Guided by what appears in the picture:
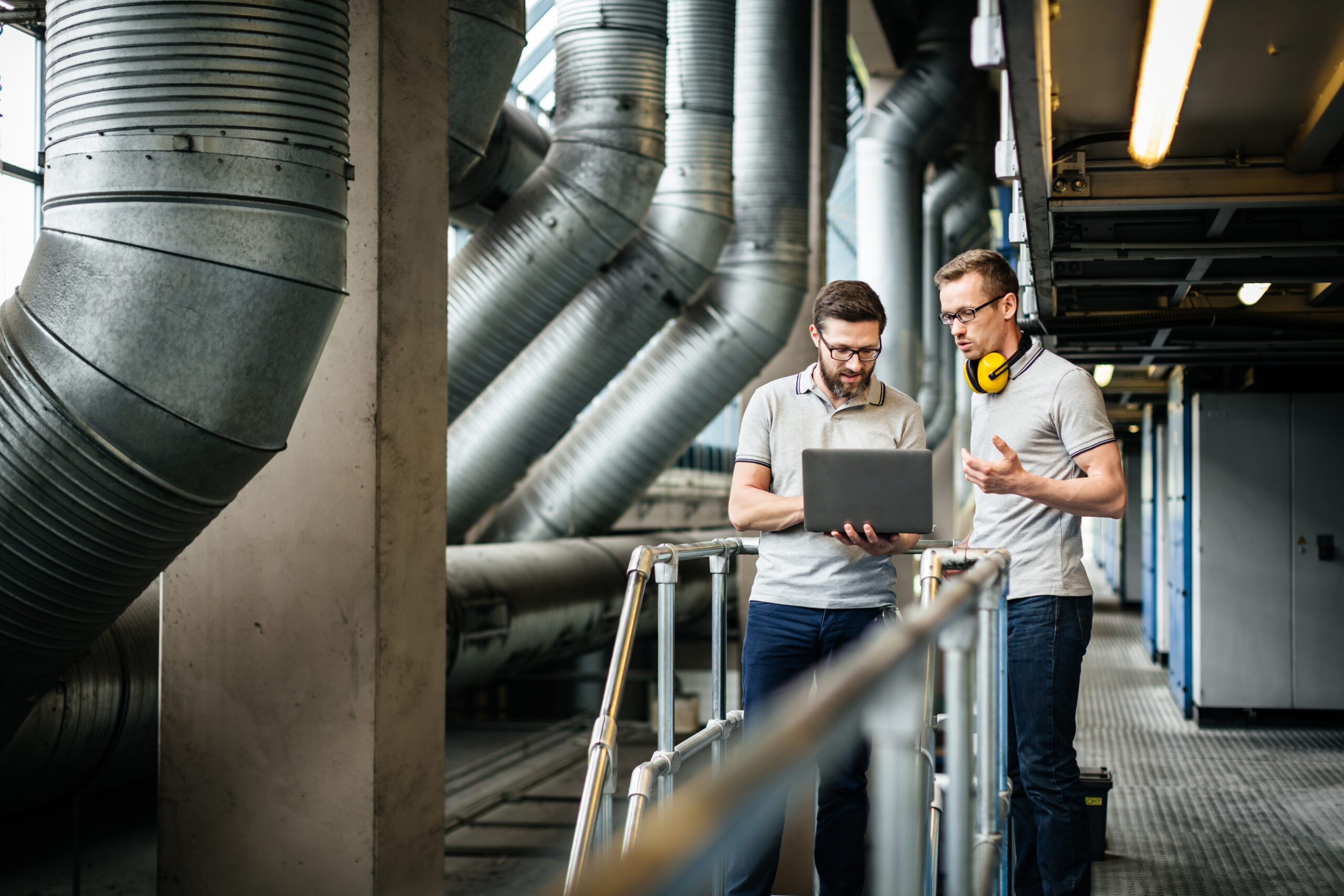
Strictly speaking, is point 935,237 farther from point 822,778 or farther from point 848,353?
point 822,778

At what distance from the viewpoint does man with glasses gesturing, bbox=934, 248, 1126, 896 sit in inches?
89.8

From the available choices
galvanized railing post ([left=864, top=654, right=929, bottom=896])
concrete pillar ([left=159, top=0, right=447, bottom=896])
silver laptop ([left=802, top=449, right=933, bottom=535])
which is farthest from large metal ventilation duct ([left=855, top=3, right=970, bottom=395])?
galvanized railing post ([left=864, top=654, right=929, bottom=896])

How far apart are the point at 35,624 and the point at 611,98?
428 centimetres

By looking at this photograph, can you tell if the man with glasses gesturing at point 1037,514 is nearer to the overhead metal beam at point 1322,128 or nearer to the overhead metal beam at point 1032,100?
the overhead metal beam at point 1032,100

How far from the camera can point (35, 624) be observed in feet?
9.29

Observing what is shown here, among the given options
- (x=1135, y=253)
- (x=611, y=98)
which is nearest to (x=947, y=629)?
(x=1135, y=253)

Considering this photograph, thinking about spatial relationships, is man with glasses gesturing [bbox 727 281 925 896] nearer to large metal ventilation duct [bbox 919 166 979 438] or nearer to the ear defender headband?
the ear defender headband

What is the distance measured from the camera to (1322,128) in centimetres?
338

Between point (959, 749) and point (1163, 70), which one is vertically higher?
point (1163, 70)

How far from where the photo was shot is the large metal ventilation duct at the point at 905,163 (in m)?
11.5

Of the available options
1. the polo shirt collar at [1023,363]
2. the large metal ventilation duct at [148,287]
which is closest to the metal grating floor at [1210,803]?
the polo shirt collar at [1023,363]

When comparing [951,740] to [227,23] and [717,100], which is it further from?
[717,100]

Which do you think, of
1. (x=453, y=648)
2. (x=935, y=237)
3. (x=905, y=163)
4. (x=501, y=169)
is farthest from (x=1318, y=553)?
(x=935, y=237)

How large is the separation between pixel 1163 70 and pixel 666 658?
1920mm
